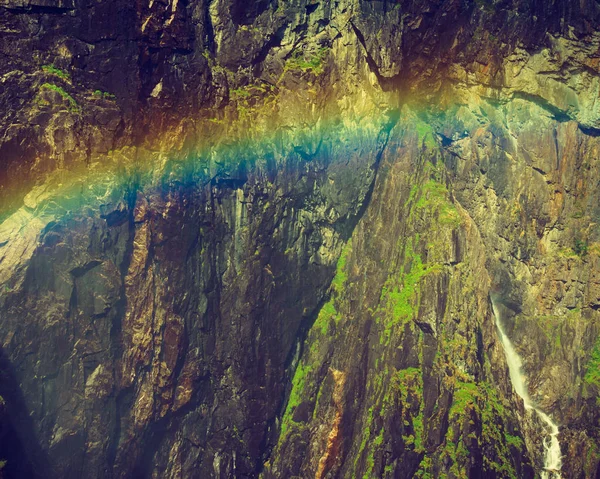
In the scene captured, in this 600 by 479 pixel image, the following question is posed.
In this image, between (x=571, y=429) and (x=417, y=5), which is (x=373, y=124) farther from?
(x=571, y=429)

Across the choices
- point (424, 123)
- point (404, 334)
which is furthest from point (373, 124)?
point (404, 334)

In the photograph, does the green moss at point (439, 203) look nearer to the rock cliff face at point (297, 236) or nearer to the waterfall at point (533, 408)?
the rock cliff face at point (297, 236)

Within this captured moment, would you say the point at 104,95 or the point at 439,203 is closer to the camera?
the point at 104,95

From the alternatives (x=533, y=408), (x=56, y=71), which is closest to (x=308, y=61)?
(x=56, y=71)

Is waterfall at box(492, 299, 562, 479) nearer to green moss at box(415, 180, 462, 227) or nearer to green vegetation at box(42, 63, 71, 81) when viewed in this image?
green moss at box(415, 180, 462, 227)

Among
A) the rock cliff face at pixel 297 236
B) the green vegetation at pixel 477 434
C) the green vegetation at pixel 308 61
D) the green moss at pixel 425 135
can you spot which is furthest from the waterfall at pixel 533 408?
the green vegetation at pixel 308 61

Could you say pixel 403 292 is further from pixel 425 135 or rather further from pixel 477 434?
pixel 425 135

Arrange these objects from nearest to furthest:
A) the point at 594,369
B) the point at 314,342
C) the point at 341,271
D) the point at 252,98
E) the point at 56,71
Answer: the point at 56,71 → the point at 252,98 → the point at 594,369 → the point at 314,342 → the point at 341,271
